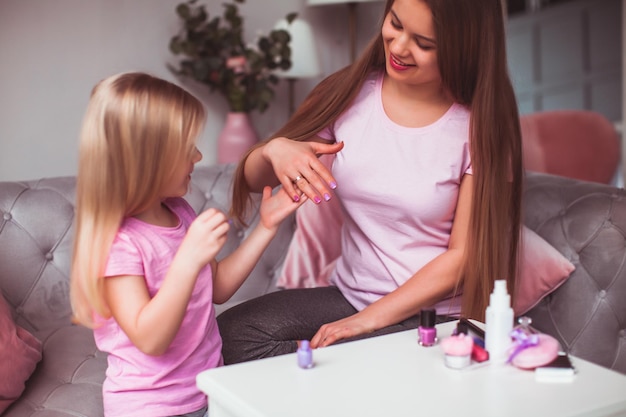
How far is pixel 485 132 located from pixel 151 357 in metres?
0.76

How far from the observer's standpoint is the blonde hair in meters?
1.21

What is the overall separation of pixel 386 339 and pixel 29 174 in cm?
173

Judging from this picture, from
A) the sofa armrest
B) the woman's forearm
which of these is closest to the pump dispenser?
the woman's forearm

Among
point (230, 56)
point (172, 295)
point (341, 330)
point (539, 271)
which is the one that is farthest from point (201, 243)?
point (230, 56)

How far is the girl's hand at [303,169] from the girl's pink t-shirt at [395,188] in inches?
7.8

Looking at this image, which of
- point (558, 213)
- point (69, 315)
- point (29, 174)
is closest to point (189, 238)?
point (69, 315)

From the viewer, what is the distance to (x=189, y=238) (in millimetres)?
1179

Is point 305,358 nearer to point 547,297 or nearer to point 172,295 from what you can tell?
point 172,295

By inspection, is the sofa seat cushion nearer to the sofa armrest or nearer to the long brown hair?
the long brown hair

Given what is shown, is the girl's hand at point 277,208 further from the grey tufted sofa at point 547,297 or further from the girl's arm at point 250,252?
the grey tufted sofa at point 547,297

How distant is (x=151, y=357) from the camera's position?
1281mm

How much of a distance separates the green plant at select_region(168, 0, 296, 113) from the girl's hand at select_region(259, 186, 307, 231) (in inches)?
55.8

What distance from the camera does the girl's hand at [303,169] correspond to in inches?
54.6

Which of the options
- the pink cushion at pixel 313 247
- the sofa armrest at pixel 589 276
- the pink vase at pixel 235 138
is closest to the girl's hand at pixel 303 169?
the pink cushion at pixel 313 247
